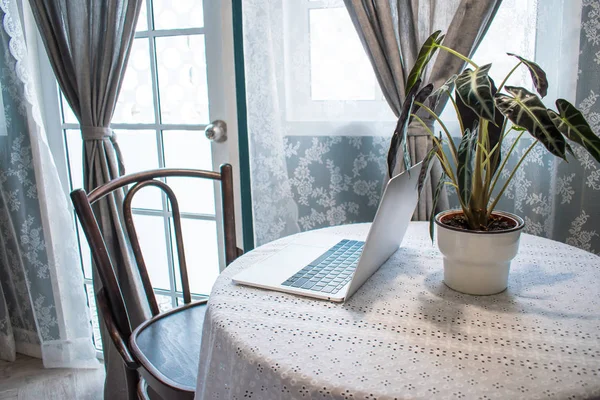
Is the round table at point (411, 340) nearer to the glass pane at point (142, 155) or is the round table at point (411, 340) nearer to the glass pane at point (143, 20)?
the glass pane at point (142, 155)

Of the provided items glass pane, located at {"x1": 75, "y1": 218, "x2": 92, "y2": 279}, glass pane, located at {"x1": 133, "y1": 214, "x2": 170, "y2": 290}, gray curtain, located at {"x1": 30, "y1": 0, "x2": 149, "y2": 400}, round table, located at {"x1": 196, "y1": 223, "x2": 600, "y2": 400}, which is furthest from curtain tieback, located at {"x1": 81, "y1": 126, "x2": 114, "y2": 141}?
round table, located at {"x1": 196, "y1": 223, "x2": 600, "y2": 400}

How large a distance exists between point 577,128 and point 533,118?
10 cm

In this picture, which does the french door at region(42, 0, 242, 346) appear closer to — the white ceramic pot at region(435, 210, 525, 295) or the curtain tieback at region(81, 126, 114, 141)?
the curtain tieback at region(81, 126, 114, 141)

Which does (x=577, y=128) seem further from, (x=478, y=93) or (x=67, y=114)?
(x=67, y=114)

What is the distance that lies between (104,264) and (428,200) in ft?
3.17

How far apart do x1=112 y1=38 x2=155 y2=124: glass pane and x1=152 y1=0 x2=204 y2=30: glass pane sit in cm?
11

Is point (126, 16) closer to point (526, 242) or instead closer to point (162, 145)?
point (162, 145)

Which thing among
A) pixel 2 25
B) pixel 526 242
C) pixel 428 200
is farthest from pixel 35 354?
pixel 526 242

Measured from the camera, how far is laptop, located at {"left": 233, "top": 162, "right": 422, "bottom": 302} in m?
0.89

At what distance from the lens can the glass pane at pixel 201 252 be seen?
2059 millimetres

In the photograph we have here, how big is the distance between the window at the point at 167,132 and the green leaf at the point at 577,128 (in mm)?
1403

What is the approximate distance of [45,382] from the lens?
2.15 metres

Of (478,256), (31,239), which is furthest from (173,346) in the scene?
(31,239)

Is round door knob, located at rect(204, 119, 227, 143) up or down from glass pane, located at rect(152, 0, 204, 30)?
down
